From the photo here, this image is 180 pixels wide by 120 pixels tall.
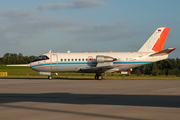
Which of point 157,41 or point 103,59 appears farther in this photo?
point 157,41

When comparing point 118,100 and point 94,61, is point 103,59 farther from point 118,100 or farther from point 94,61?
point 118,100

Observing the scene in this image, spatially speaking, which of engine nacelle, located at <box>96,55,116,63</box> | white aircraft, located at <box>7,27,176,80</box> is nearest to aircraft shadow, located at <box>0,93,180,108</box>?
engine nacelle, located at <box>96,55,116,63</box>

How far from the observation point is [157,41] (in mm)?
44156

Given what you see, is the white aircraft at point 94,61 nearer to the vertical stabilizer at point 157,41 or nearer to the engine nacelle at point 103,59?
the engine nacelle at point 103,59

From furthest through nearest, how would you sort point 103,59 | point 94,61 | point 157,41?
point 157,41 → point 94,61 → point 103,59

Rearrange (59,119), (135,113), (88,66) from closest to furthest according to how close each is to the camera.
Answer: (59,119)
(135,113)
(88,66)

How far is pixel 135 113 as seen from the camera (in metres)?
9.84

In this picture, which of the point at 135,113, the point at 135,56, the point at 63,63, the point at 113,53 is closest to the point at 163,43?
the point at 135,56

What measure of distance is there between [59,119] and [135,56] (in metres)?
34.8

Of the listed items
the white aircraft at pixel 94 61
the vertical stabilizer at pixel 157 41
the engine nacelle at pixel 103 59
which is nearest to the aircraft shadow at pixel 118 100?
the engine nacelle at pixel 103 59

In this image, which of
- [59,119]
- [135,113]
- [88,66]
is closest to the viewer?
[59,119]

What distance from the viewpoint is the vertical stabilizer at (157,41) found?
4416 centimetres

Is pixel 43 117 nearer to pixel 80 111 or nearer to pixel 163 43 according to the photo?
pixel 80 111

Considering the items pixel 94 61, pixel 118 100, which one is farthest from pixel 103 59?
pixel 118 100
